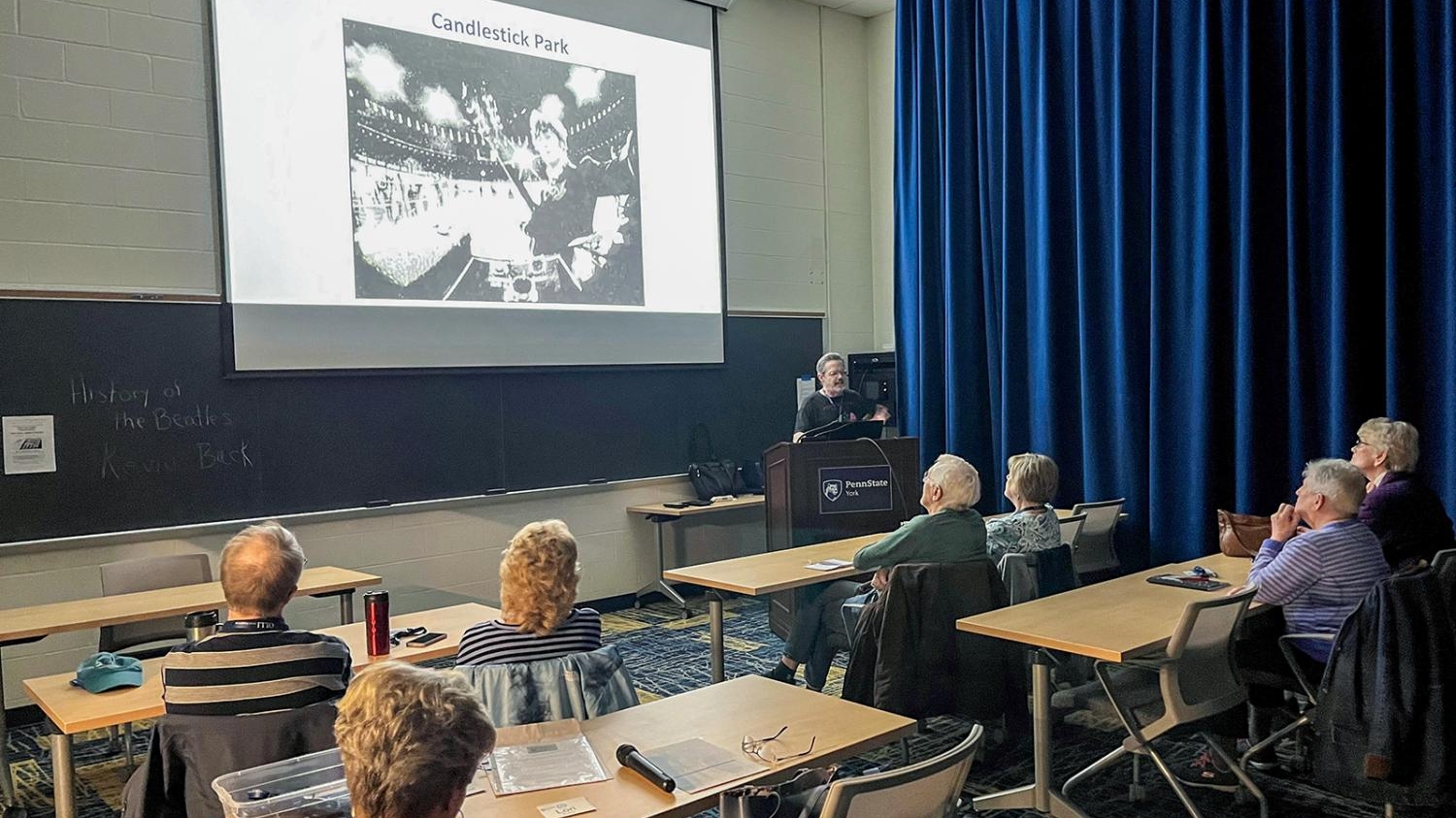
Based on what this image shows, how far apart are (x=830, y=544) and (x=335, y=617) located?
9.00ft

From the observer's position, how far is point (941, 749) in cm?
395

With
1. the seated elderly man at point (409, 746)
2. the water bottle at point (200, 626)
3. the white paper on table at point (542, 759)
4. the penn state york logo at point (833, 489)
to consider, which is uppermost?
the seated elderly man at point (409, 746)

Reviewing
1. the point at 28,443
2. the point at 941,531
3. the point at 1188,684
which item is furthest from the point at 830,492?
the point at 28,443

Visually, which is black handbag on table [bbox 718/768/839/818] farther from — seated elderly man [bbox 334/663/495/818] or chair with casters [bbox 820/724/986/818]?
seated elderly man [bbox 334/663/495/818]

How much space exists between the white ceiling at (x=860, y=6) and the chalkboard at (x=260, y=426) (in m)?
2.90

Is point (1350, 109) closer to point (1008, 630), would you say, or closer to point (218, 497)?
point (1008, 630)

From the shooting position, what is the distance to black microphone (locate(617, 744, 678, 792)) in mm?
1945

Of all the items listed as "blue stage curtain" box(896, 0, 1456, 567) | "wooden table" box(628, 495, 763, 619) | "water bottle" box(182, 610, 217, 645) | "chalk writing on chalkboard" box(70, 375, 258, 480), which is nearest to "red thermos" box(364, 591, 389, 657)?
"water bottle" box(182, 610, 217, 645)

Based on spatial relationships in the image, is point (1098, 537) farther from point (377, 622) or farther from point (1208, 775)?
point (377, 622)

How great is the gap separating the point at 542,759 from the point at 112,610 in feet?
7.88

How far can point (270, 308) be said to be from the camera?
5.17 meters

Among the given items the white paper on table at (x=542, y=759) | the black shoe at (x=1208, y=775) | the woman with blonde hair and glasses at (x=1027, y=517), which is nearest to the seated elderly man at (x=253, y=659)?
the white paper on table at (x=542, y=759)

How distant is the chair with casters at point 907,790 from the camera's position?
1714 mm

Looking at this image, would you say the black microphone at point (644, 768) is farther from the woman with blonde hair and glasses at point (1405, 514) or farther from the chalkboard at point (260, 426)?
the chalkboard at point (260, 426)
